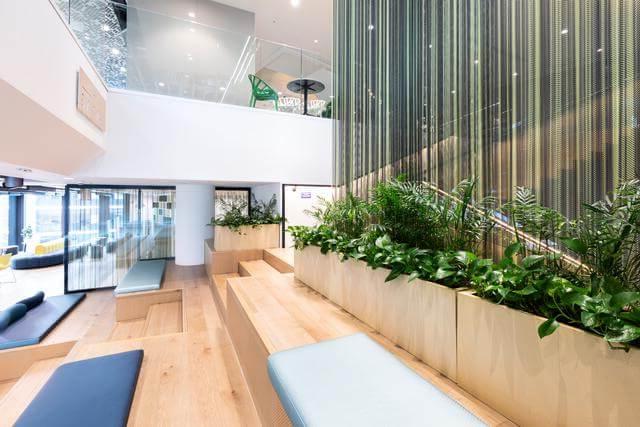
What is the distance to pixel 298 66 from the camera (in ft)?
19.7

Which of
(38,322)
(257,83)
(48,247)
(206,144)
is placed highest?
(257,83)

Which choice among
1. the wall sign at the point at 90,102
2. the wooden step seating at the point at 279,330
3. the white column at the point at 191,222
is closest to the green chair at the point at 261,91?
the white column at the point at 191,222

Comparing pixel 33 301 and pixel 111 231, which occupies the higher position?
pixel 111 231

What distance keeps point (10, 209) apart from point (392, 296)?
15.7m

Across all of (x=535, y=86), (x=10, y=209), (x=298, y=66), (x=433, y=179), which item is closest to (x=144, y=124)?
(x=298, y=66)

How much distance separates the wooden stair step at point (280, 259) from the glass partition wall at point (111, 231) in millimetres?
2959

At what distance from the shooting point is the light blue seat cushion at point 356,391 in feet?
3.09

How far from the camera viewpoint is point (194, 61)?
5078 mm

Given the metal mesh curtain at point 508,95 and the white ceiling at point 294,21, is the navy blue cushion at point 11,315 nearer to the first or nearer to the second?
the metal mesh curtain at point 508,95

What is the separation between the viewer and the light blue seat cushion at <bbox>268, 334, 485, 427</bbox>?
3.09ft

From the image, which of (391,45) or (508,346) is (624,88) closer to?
(508,346)

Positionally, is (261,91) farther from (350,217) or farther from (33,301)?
(33,301)

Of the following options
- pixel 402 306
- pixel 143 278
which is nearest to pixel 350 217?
pixel 402 306

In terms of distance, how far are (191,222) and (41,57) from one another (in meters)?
4.25
